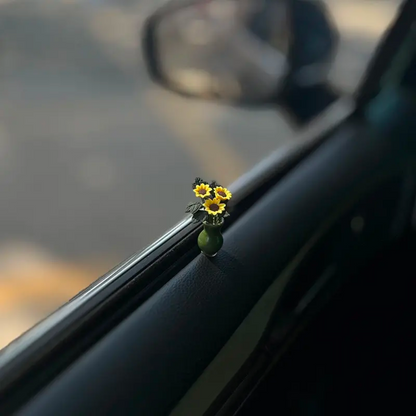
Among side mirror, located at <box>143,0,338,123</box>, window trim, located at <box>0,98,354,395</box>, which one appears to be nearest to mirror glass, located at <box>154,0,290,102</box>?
side mirror, located at <box>143,0,338,123</box>

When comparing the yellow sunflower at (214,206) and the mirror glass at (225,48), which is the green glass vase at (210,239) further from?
the mirror glass at (225,48)

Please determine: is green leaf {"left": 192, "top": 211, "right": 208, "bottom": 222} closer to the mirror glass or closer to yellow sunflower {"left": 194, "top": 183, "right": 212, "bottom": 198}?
yellow sunflower {"left": 194, "top": 183, "right": 212, "bottom": 198}

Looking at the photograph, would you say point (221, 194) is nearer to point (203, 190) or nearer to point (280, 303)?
point (203, 190)

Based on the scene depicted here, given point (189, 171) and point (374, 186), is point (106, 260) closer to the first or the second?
A: point (189, 171)

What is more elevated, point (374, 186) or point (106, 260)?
point (374, 186)

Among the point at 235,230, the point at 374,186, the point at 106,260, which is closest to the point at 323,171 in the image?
the point at 374,186

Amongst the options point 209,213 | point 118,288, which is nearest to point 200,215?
point 209,213
